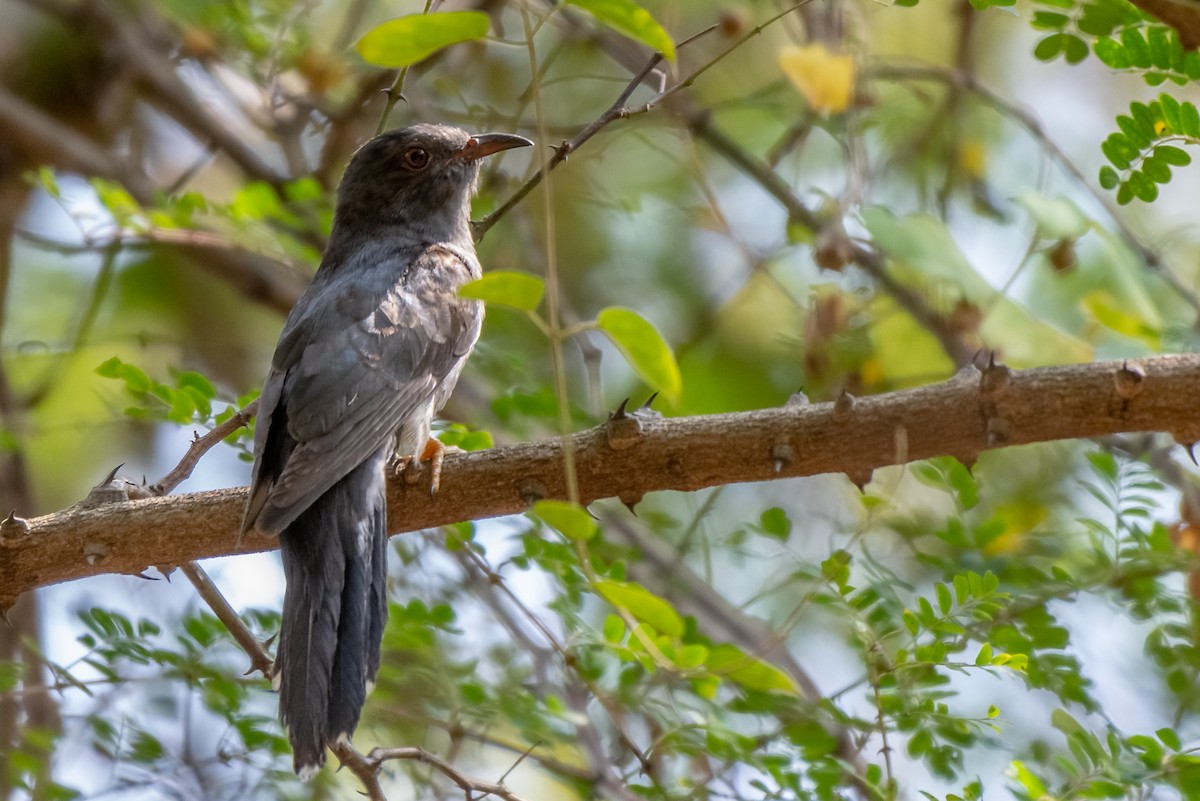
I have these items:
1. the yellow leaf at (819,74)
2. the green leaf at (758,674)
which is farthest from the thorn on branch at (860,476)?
the yellow leaf at (819,74)

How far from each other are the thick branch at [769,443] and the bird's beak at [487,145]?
195 centimetres

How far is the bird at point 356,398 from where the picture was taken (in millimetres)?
3643

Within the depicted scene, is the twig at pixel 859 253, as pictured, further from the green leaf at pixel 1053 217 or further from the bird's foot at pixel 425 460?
the bird's foot at pixel 425 460

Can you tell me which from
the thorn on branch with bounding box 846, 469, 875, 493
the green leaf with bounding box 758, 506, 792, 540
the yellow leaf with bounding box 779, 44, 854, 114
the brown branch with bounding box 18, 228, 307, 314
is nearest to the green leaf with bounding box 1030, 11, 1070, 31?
the yellow leaf with bounding box 779, 44, 854, 114

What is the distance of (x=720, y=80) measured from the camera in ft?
25.1

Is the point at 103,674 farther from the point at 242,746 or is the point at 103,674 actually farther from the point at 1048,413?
the point at 1048,413

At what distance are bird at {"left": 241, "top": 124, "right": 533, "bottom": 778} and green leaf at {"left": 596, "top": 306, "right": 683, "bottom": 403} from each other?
1.49m

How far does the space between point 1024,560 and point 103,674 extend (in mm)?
3347

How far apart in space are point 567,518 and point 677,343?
408 cm

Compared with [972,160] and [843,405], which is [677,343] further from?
[843,405]

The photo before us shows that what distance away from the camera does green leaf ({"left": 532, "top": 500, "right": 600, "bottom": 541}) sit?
256 cm

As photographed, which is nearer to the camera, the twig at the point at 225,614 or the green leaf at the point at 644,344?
the green leaf at the point at 644,344

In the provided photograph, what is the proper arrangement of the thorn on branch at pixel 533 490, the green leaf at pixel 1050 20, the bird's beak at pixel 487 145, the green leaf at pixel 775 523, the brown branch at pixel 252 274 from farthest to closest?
the brown branch at pixel 252 274 < the bird's beak at pixel 487 145 < the green leaf at pixel 775 523 < the green leaf at pixel 1050 20 < the thorn on branch at pixel 533 490

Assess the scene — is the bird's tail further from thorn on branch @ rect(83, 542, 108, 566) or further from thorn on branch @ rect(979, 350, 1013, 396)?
thorn on branch @ rect(979, 350, 1013, 396)
